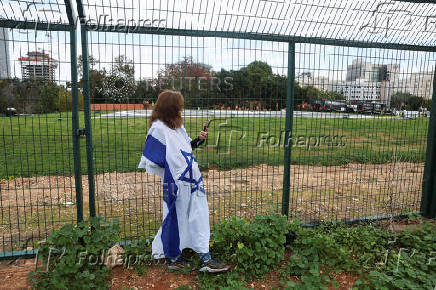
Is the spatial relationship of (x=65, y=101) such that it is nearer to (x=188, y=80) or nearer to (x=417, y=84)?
(x=188, y=80)

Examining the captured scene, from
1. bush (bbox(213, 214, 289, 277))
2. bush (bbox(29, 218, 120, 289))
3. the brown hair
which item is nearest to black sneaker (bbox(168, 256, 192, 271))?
bush (bbox(213, 214, 289, 277))

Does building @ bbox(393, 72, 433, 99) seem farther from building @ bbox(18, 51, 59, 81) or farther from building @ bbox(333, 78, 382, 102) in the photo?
building @ bbox(18, 51, 59, 81)

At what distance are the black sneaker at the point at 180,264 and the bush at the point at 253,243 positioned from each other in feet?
1.39

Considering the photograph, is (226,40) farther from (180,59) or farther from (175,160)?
(175,160)

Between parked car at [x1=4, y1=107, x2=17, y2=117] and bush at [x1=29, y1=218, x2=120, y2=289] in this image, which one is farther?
parked car at [x1=4, y1=107, x2=17, y2=117]

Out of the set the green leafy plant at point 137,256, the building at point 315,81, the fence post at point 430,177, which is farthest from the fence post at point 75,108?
the fence post at point 430,177

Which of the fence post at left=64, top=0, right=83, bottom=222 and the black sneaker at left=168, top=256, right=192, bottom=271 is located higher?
the fence post at left=64, top=0, right=83, bottom=222

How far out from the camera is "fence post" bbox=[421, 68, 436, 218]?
5234 mm

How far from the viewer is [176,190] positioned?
344 cm

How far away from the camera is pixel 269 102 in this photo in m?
4.38

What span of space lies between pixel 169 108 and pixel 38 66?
1540 mm

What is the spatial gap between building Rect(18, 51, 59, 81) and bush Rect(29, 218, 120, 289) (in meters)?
1.72

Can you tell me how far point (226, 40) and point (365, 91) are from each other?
244cm

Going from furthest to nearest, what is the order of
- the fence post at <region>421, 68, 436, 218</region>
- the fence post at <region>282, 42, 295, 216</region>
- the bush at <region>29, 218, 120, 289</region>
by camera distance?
the fence post at <region>421, 68, 436, 218</region> → the fence post at <region>282, 42, 295, 216</region> → the bush at <region>29, 218, 120, 289</region>
